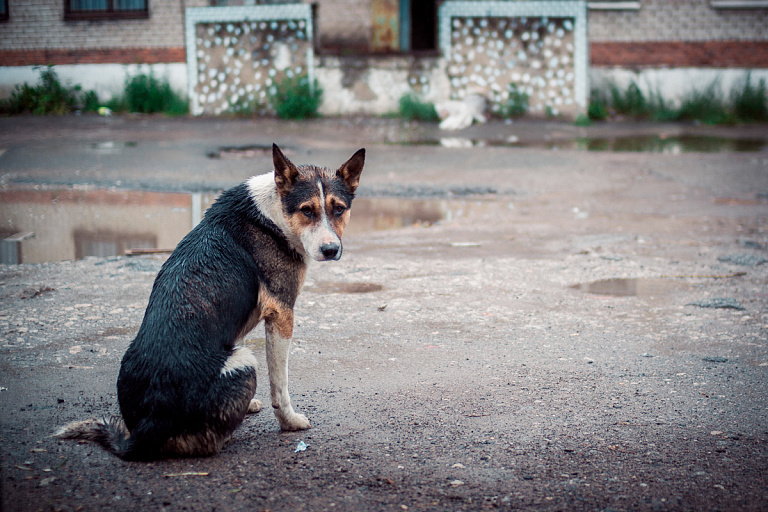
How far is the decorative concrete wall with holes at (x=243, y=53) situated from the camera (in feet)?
51.3

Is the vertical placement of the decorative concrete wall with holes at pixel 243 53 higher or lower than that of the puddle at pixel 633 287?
higher

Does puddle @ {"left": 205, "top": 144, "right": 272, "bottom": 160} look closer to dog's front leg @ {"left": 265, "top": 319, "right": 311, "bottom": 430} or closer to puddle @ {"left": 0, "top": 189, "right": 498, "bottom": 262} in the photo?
puddle @ {"left": 0, "top": 189, "right": 498, "bottom": 262}

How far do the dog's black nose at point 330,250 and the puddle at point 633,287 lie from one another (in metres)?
3.04

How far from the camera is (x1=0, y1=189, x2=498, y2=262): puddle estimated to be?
23.0 ft

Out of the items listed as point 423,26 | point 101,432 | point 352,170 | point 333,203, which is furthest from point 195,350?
point 423,26

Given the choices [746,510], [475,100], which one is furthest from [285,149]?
[746,510]

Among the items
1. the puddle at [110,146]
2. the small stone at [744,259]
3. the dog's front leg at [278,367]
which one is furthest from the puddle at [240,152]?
the dog's front leg at [278,367]

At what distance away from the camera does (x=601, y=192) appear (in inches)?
→ 381

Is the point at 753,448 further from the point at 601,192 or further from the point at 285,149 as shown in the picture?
the point at 285,149

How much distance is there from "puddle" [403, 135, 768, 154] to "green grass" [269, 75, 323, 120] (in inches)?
131

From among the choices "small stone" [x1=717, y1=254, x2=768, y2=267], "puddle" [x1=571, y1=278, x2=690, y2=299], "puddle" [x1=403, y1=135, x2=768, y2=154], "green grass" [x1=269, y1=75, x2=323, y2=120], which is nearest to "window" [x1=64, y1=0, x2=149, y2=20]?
"green grass" [x1=269, y1=75, x2=323, y2=120]

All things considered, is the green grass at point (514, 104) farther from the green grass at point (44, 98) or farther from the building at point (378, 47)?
the green grass at point (44, 98)

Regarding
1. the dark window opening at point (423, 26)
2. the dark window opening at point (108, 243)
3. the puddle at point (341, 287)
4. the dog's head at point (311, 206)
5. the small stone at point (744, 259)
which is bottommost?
the puddle at point (341, 287)

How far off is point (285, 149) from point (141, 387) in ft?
31.1
